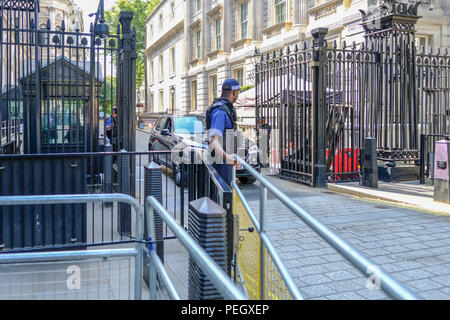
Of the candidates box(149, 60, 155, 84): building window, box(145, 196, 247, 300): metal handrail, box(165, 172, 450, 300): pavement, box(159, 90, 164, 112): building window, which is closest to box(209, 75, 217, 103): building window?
box(159, 90, 164, 112): building window

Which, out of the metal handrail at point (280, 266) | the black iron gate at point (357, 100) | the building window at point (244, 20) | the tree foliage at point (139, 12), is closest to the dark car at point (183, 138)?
the black iron gate at point (357, 100)

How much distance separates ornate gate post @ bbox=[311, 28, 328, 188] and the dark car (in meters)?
1.53

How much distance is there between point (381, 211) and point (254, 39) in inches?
781

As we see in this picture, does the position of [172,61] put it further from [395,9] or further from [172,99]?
[395,9]

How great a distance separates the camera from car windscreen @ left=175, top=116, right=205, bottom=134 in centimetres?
1235

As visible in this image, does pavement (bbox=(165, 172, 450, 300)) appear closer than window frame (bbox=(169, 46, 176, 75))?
Yes

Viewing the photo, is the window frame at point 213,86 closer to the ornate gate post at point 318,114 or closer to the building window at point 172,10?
the building window at point 172,10

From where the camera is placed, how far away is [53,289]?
3338 mm

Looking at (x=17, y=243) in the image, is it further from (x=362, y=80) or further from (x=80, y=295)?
(x=362, y=80)

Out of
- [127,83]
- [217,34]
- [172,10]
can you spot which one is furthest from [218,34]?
[127,83]

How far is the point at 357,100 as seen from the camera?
10789mm

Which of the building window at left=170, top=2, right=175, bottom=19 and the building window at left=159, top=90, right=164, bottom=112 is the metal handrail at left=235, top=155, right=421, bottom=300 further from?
the building window at left=159, top=90, right=164, bottom=112

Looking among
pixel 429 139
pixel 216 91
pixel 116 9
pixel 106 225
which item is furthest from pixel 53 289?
pixel 116 9

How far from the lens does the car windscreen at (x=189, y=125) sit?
1235 centimetres
